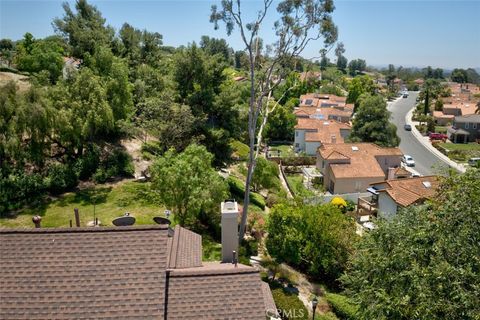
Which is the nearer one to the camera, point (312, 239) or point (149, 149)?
point (312, 239)

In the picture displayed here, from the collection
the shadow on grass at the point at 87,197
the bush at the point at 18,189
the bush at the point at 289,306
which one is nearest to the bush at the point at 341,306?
the bush at the point at 289,306

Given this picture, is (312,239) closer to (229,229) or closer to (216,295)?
(229,229)

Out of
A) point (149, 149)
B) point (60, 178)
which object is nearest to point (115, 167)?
point (60, 178)

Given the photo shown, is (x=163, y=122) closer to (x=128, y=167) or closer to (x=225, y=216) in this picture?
(x=128, y=167)

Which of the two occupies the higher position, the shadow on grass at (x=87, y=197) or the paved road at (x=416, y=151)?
the shadow on grass at (x=87, y=197)

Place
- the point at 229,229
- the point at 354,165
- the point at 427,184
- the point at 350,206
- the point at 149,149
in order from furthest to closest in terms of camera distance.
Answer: the point at 354,165
the point at 350,206
the point at 149,149
the point at 427,184
the point at 229,229

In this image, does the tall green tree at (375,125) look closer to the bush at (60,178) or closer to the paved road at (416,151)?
the paved road at (416,151)
